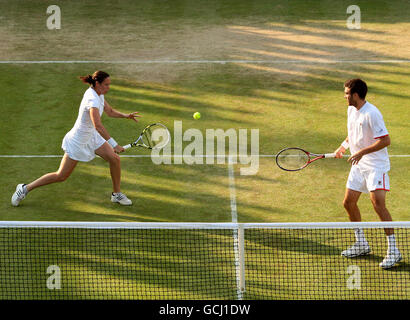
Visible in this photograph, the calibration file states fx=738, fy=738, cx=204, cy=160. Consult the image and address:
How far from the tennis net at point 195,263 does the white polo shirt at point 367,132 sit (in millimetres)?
817

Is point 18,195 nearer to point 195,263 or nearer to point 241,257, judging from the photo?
point 195,263

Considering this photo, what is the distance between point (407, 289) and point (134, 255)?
3051 millimetres

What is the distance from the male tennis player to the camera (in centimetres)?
804

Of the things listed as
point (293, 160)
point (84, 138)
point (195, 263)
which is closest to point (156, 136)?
point (84, 138)

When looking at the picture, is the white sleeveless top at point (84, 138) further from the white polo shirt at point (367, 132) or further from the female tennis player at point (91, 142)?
the white polo shirt at point (367, 132)

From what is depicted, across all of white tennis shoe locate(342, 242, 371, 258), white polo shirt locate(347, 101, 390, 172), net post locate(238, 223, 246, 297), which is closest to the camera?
net post locate(238, 223, 246, 297)

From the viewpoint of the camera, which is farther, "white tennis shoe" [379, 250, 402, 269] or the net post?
"white tennis shoe" [379, 250, 402, 269]

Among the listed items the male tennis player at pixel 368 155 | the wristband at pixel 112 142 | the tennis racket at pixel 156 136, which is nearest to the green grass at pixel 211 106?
the tennis racket at pixel 156 136

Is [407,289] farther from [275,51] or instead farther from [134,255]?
[275,51]

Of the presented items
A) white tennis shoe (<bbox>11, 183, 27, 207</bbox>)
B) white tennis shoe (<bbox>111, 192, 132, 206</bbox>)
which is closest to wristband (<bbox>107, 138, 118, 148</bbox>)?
white tennis shoe (<bbox>111, 192, 132, 206</bbox>)

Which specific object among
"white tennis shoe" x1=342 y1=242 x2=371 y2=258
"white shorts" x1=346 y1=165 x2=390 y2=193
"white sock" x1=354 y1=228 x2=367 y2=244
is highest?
"white shorts" x1=346 y1=165 x2=390 y2=193

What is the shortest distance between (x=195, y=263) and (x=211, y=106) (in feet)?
16.3

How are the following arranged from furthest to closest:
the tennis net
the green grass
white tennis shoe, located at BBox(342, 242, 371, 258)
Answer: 1. the green grass
2. white tennis shoe, located at BBox(342, 242, 371, 258)
3. the tennis net

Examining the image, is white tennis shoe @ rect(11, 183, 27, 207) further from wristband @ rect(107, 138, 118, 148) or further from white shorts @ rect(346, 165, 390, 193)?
white shorts @ rect(346, 165, 390, 193)
